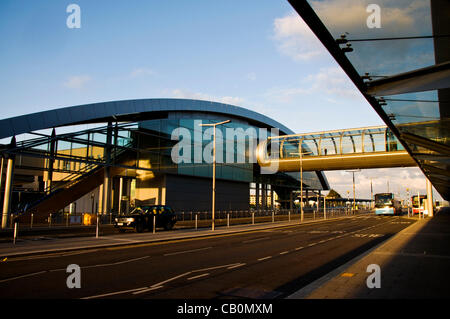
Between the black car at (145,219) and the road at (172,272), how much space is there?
8373 millimetres

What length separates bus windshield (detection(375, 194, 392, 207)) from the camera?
56.0 meters

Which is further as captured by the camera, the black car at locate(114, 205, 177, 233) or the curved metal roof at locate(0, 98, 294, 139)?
the curved metal roof at locate(0, 98, 294, 139)

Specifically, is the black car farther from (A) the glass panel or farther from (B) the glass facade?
(A) the glass panel

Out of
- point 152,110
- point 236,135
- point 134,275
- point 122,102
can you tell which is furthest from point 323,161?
point 134,275

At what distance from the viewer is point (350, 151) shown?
4575cm

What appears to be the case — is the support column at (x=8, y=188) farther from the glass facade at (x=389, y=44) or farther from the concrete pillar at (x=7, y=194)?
the glass facade at (x=389, y=44)

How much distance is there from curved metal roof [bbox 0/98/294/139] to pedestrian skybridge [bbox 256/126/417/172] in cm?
1291

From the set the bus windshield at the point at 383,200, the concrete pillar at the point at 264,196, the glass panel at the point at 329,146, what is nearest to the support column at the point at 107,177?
the glass panel at the point at 329,146

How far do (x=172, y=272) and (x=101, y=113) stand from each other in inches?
1068

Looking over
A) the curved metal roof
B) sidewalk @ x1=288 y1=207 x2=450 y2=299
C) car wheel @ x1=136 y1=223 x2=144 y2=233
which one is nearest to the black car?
car wheel @ x1=136 y1=223 x2=144 y2=233

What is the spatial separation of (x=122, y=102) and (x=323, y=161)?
29025 millimetres

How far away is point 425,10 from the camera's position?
6750 millimetres

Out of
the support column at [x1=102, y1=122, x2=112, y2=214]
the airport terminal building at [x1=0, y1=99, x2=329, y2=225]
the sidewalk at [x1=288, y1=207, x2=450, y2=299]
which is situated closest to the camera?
the sidewalk at [x1=288, y1=207, x2=450, y2=299]
